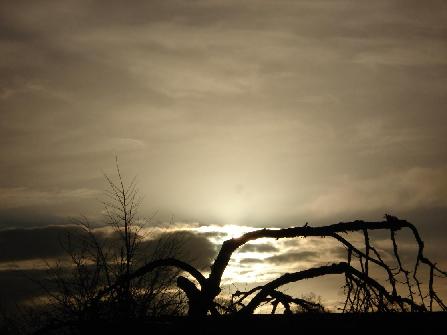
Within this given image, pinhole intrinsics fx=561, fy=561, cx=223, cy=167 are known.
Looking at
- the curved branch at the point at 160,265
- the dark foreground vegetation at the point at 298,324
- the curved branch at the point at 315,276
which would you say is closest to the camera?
the dark foreground vegetation at the point at 298,324

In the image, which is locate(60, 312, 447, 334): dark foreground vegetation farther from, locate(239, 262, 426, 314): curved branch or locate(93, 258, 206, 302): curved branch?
locate(93, 258, 206, 302): curved branch

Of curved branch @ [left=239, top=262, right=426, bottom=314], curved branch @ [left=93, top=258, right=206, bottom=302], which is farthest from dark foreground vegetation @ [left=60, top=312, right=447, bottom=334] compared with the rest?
curved branch @ [left=93, top=258, right=206, bottom=302]

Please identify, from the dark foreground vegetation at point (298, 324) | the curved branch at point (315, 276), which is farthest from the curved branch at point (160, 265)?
the curved branch at point (315, 276)

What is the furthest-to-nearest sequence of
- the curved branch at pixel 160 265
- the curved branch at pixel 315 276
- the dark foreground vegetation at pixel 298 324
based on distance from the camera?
the curved branch at pixel 160 265, the curved branch at pixel 315 276, the dark foreground vegetation at pixel 298 324

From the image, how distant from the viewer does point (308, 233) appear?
7473 millimetres

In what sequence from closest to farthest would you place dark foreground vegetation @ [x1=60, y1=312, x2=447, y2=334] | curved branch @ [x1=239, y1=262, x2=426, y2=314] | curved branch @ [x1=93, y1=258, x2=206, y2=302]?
1. dark foreground vegetation @ [x1=60, y1=312, x2=447, y2=334]
2. curved branch @ [x1=239, y1=262, x2=426, y2=314]
3. curved branch @ [x1=93, y1=258, x2=206, y2=302]

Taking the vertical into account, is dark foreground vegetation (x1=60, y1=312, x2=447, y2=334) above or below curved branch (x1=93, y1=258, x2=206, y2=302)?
below

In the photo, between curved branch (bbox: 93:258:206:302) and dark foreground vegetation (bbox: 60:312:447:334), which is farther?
curved branch (bbox: 93:258:206:302)

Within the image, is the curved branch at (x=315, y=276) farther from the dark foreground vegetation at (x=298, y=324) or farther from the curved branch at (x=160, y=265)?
the curved branch at (x=160, y=265)

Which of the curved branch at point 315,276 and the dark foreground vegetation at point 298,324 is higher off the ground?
the curved branch at point 315,276

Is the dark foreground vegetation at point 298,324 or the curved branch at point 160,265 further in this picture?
the curved branch at point 160,265

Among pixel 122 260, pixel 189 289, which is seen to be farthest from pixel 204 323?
pixel 122 260

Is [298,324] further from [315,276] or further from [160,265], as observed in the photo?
[160,265]

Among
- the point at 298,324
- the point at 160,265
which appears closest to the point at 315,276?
the point at 298,324
